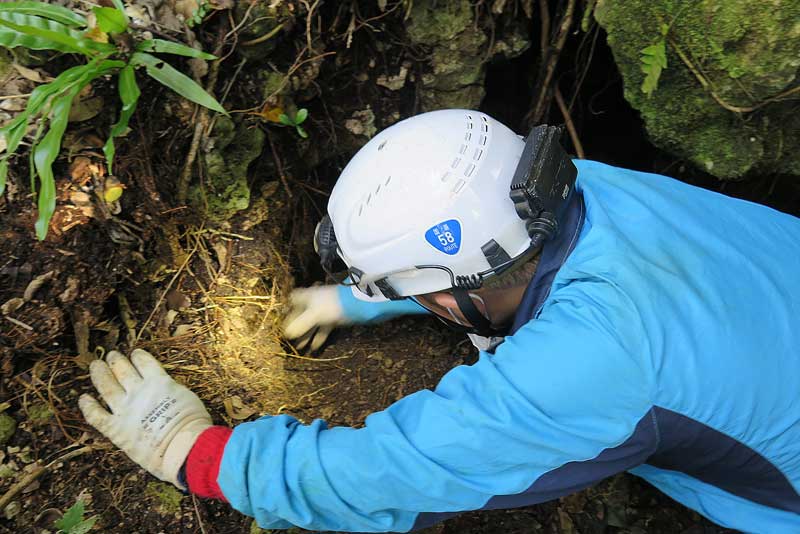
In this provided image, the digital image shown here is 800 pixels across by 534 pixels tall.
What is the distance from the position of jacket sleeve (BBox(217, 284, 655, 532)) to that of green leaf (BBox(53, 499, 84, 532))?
60cm

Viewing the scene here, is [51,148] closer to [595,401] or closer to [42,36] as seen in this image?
[42,36]

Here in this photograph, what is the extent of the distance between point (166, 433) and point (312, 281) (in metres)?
1.07

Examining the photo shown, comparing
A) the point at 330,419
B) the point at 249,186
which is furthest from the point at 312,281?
the point at 330,419

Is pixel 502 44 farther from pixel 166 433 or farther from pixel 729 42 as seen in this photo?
pixel 166 433

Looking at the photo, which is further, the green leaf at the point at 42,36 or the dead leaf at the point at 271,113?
the dead leaf at the point at 271,113

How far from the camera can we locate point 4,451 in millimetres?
1875

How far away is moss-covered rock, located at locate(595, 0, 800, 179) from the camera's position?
1959 millimetres

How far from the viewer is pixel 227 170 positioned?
7.68 feet

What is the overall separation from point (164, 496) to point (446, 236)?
120 centimetres

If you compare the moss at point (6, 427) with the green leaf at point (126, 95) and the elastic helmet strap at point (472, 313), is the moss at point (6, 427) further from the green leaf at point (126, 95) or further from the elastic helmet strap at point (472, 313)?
the elastic helmet strap at point (472, 313)

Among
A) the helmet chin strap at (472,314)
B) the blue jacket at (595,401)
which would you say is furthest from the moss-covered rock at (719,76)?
the helmet chin strap at (472,314)

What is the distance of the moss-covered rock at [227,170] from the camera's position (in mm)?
2262

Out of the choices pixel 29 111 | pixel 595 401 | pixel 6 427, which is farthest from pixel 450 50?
pixel 6 427

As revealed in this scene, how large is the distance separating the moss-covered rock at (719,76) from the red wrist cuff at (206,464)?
6.15 ft
